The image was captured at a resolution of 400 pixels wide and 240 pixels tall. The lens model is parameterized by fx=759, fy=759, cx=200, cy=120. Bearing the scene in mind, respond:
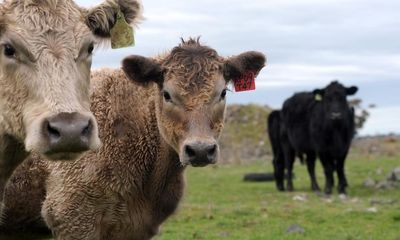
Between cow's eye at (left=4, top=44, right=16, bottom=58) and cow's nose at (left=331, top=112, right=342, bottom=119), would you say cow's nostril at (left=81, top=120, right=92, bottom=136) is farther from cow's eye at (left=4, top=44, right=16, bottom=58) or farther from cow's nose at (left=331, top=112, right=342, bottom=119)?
cow's nose at (left=331, top=112, right=342, bottom=119)

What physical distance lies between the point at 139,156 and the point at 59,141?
3.35 m

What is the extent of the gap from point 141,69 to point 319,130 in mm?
17184

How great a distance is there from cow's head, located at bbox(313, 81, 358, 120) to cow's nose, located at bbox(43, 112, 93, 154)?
63.6 ft

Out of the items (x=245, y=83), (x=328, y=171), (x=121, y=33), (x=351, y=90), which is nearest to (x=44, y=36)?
(x=121, y=33)

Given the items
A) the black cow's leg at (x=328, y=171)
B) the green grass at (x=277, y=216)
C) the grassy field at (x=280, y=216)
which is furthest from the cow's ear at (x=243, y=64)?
the black cow's leg at (x=328, y=171)

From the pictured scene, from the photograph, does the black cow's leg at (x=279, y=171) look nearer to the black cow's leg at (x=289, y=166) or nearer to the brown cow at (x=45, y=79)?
the black cow's leg at (x=289, y=166)

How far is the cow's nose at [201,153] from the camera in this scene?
7739 millimetres

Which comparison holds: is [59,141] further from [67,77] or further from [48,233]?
[48,233]

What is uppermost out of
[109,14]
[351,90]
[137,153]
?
[109,14]

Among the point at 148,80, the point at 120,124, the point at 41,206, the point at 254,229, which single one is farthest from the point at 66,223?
the point at 254,229

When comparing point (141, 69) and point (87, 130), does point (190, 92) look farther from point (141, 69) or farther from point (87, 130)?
point (87, 130)

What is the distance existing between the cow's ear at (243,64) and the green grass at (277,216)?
5.53 feet

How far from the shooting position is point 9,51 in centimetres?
575

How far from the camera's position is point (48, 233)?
30.3 feet
